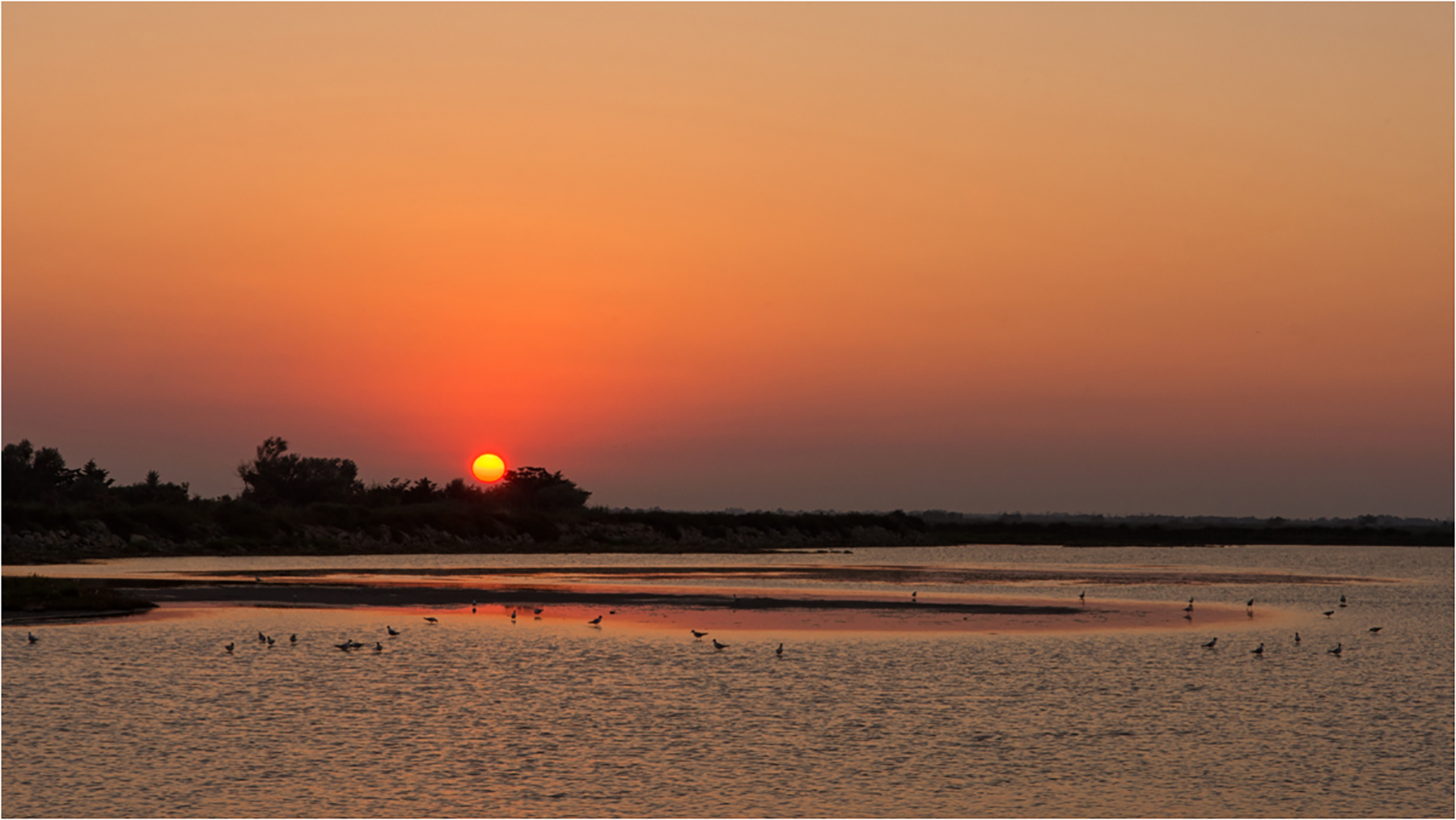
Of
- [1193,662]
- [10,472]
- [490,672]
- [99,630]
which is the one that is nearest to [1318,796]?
[1193,662]

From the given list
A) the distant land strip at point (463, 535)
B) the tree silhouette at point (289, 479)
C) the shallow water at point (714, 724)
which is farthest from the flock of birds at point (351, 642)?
the tree silhouette at point (289, 479)

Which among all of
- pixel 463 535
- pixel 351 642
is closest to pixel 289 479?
pixel 463 535

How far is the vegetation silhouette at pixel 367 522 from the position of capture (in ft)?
323

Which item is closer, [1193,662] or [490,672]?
[490,672]

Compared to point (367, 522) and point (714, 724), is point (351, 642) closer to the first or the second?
point (714, 724)

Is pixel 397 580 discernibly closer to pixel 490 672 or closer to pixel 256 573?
pixel 256 573

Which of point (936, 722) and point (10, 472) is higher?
point (10, 472)

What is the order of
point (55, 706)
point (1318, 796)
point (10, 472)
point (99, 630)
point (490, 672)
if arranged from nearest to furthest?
point (1318, 796), point (55, 706), point (490, 672), point (99, 630), point (10, 472)

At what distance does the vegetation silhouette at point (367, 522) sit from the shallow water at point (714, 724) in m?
51.2

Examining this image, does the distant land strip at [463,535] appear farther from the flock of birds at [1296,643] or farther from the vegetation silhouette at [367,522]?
the flock of birds at [1296,643]

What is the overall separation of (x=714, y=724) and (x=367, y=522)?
101 m

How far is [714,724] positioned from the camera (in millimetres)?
25234

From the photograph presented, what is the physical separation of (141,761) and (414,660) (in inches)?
522

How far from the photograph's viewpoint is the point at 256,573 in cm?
7306
